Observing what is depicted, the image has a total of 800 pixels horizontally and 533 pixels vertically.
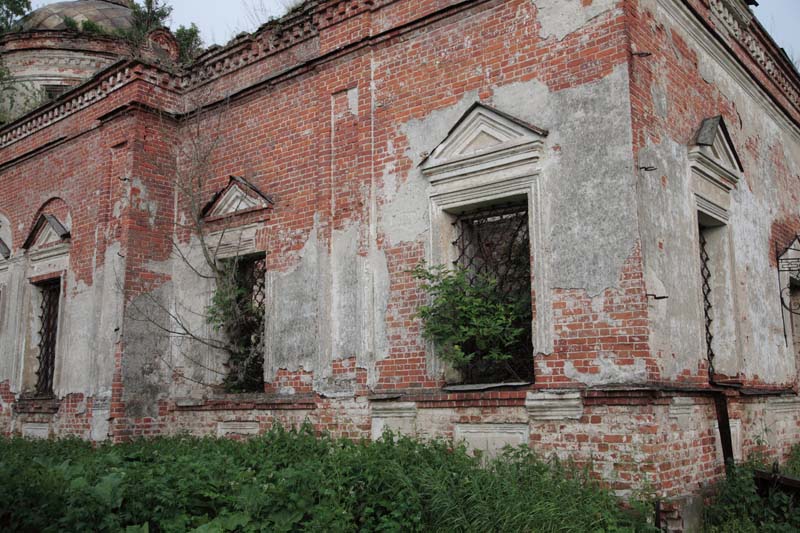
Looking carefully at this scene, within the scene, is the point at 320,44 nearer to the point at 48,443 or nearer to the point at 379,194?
the point at 379,194

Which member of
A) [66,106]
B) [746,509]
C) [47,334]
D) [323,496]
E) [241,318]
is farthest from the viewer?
[47,334]

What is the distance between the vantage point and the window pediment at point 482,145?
269 inches

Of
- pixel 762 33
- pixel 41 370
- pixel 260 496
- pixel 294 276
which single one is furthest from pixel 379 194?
pixel 41 370

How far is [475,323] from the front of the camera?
22.1 ft

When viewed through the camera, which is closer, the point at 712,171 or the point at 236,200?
the point at 712,171

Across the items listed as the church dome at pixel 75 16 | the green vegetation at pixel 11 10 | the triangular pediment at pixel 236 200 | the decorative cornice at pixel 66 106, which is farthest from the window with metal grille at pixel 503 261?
the green vegetation at pixel 11 10

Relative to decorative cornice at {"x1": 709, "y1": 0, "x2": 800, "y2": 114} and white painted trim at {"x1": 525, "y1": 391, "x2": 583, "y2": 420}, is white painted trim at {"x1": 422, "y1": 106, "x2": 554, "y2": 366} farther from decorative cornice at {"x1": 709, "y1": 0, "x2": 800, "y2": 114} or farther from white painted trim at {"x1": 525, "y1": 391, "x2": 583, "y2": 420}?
decorative cornice at {"x1": 709, "y1": 0, "x2": 800, "y2": 114}

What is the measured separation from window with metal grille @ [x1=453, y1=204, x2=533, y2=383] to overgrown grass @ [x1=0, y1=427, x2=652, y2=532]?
0.99 meters

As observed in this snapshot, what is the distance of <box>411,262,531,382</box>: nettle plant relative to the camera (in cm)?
677

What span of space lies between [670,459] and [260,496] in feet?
10.7

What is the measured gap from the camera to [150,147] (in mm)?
10133

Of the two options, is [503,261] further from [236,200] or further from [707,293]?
[236,200]

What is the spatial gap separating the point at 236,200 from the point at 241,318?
152 centimetres

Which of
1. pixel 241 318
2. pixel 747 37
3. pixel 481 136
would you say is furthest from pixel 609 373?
pixel 747 37
